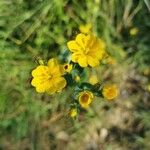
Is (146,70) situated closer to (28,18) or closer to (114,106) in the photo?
(114,106)

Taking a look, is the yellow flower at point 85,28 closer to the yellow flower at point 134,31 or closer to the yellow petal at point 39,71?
the yellow flower at point 134,31

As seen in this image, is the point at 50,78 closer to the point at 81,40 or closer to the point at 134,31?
the point at 81,40

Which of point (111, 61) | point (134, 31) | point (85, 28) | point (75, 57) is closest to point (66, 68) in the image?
point (75, 57)

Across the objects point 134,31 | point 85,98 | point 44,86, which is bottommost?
point 85,98

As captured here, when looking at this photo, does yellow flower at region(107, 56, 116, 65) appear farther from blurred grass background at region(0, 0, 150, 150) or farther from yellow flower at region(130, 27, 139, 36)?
yellow flower at region(130, 27, 139, 36)

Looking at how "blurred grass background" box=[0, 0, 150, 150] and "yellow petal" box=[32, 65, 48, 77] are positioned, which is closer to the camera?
"yellow petal" box=[32, 65, 48, 77]

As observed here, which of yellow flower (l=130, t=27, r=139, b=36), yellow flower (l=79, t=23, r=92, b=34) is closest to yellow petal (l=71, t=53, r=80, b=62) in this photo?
yellow flower (l=79, t=23, r=92, b=34)

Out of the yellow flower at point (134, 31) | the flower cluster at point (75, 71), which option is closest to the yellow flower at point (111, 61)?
the yellow flower at point (134, 31)
